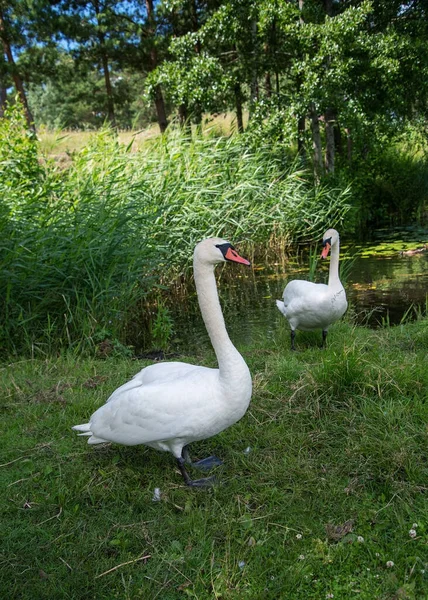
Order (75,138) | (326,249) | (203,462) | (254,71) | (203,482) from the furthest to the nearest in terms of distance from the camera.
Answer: (75,138) < (254,71) < (326,249) < (203,462) < (203,482)

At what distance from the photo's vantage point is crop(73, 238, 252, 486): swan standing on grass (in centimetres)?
282

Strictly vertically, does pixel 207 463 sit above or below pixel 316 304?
below

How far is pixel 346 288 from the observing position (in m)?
9.02

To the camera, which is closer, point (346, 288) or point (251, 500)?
point (251, 500)

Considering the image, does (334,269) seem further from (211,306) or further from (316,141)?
(316,141)

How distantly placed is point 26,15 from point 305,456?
1832 centimetres

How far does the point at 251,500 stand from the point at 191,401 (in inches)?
23.6

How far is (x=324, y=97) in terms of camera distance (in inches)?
504

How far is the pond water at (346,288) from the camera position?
7422 mm

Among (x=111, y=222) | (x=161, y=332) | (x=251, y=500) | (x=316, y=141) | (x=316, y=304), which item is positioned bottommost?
(x=161, y=332)

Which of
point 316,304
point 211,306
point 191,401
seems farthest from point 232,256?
point 316,304

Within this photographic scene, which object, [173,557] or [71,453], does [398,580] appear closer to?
[173,557]

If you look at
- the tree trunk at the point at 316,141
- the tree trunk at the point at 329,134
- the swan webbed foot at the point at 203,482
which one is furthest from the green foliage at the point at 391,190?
the swan webbed foot at the point at 203,482

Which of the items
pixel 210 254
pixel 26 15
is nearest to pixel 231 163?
pixel 210 254
